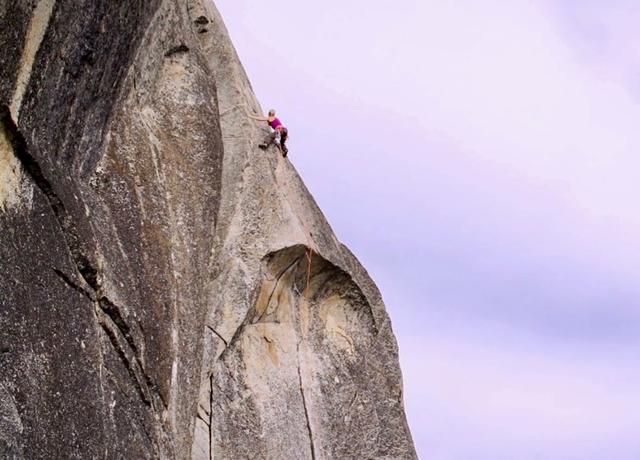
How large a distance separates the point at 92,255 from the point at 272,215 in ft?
20.4

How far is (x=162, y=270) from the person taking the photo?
584 inches

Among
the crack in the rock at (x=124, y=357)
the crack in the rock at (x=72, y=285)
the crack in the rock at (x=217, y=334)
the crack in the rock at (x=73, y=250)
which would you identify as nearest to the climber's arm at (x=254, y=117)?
the crack in the rock at (x=217, y=334)

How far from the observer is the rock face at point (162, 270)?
1197cm

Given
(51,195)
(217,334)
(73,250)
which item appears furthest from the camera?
(217,334)

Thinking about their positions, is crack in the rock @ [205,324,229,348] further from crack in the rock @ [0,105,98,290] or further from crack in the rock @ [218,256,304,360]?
crack in the rock @ [0,105,98,290]

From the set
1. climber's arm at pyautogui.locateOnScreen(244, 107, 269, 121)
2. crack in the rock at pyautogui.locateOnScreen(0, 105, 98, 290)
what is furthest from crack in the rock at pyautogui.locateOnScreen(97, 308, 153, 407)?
climber's arm at pyautogui.locateOnScreen(244, 107, 269, 121)

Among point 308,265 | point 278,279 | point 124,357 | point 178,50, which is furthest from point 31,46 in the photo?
point 308,265

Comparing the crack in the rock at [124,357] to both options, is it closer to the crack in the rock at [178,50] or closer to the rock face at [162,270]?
the rock face at [162,270]

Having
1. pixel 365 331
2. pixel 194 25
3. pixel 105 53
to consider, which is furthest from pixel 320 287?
pixel 105 53

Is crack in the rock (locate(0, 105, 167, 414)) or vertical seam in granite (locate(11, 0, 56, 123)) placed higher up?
vertical seam in granite (locate(11, 0, 56, 123))

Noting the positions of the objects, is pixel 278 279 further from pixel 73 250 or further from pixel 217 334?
pixel 73 250

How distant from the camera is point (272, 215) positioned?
19000mm

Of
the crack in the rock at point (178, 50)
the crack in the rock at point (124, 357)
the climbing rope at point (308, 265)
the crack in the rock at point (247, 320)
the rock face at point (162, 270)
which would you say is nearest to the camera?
the rock face at point (162, 270)

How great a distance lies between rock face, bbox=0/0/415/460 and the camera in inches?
471
